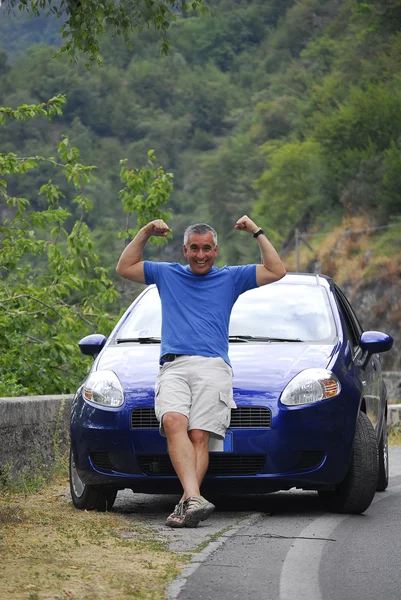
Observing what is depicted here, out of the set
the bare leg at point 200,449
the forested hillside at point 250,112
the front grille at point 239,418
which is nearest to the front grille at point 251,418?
the front grille at point 239,418

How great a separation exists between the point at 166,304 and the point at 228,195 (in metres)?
124

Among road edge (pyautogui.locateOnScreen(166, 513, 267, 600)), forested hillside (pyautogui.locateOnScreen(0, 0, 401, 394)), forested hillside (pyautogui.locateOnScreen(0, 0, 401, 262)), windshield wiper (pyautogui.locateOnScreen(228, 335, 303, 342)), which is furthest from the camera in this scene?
forested hillside (pyautogui.locateOnScreen(0, 0, 401, 262))

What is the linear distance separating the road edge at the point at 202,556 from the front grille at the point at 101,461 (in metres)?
0.88

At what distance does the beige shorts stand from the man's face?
1.76 ft

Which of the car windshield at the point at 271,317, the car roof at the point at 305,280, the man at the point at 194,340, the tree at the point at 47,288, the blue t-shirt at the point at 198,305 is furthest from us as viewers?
the tree at the point at 47,288

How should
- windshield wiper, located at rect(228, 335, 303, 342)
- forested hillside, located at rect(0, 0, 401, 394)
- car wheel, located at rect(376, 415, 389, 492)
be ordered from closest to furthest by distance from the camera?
1. windshield wiper, located at rect(228, 335, 303, 342)
2. car wheel, located at rect(376, 415, 389, 492)
3. forested hillside, located at rect(0, 0, 401, 394)

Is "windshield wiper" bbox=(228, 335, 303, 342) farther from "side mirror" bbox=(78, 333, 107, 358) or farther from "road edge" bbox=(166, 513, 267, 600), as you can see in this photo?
"road edge" bbox=(166, 513, 267, 600)

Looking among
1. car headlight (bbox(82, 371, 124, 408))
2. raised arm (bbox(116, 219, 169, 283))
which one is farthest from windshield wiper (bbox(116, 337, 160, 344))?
raised arm (bbox(116, 219, 169, 283))

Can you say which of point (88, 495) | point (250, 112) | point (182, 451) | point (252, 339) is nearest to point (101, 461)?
point (88, 495)

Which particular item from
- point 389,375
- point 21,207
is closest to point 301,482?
point 21,207

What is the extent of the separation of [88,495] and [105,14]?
2919 mm

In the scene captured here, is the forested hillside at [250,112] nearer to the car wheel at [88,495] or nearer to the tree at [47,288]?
the tree at [47,288]

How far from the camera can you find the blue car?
25.3 ft

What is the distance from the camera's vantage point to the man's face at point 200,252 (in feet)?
25.3
